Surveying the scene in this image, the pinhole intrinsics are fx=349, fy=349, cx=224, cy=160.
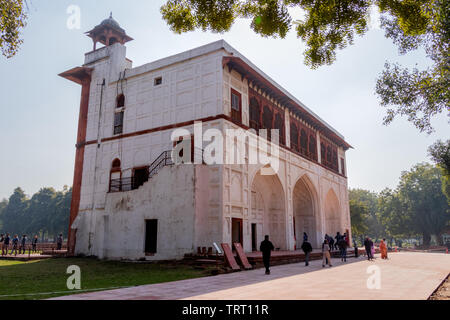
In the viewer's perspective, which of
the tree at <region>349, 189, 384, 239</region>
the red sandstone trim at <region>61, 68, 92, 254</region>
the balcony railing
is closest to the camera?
the balcony railing

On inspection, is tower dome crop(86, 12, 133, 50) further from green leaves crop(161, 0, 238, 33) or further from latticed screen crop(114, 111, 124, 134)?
green leaves crop(161, 0, 238, 33)

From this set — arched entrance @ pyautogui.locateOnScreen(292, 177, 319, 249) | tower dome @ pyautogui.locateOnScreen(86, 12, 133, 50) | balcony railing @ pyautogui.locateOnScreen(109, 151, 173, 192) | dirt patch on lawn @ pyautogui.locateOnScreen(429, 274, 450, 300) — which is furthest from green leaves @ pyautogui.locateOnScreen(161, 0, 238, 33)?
arched entrance @ pyautogui.locateOnScreen(292, 177, 319, 249)

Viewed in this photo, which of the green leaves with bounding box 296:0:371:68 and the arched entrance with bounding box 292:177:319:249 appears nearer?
the green leaves with bounding box 296:0:371:68

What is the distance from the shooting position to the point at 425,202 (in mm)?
53125

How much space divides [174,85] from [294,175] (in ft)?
35.2

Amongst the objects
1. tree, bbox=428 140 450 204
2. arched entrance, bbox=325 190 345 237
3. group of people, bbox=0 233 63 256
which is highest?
tree, bbox=428 140 450 204

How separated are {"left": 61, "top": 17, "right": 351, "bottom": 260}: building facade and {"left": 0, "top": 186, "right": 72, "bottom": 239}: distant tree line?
4105cm

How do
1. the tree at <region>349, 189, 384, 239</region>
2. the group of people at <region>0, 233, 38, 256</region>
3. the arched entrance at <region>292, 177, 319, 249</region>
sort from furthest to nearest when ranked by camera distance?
the tree at <region>349, 189, 384, 239</region>
the arched entrance at <region>292, 177, 319, 249</region>
the group of people at <region>0, 233, 38, 256</region>

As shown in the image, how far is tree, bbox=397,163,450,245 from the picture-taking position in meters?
52.5

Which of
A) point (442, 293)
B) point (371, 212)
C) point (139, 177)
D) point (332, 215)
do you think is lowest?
point (442, 293)

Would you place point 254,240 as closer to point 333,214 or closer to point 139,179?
point 139,179

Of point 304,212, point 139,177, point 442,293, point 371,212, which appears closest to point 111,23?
point 139,177

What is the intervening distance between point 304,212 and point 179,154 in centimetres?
1407
